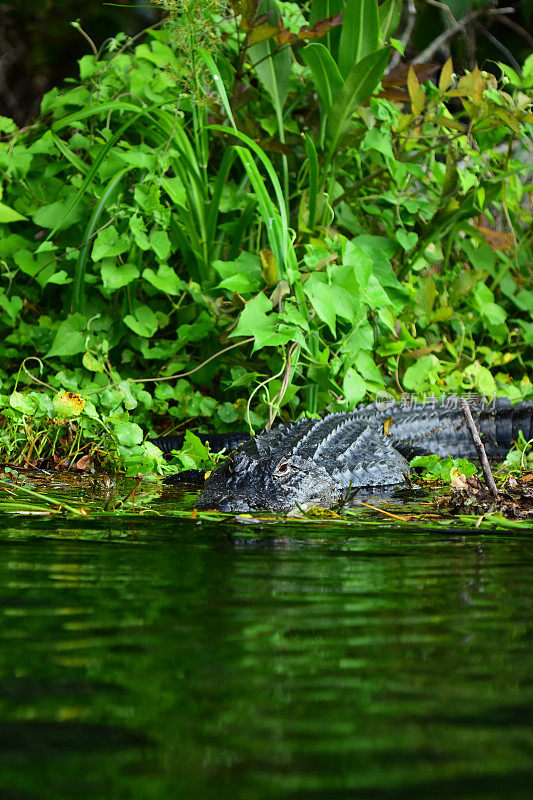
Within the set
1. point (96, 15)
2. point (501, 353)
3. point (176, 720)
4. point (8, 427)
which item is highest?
point (96, 15)

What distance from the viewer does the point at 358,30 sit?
4.02m

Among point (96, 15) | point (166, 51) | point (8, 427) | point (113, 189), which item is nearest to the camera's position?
point (8, 427)

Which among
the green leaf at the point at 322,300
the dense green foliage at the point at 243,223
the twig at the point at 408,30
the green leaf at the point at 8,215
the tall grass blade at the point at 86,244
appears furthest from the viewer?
the twig at the point at 408,30

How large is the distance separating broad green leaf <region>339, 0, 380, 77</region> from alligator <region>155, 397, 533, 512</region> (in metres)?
1.63

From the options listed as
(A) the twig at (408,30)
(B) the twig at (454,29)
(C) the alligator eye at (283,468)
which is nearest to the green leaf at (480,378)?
(C) the alligator eye at (283,468)

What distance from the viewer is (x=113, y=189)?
4.05m

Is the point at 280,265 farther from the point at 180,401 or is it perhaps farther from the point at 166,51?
the point at 166,51

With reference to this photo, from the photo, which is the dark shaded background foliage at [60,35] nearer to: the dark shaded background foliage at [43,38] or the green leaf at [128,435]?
the dark shaded background foliage at [43,38]

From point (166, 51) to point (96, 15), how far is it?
233cm

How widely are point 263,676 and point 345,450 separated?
2.39 m

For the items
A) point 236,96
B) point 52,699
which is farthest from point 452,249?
point 52,699

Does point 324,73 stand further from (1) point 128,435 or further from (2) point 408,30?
(2) point 408,30

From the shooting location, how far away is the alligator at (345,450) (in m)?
2.62

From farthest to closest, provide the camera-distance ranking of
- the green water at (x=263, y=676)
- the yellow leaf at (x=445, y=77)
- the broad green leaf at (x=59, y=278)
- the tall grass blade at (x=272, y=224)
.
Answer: the yellow leaf at (x=445, y=77) < the broad green leaf at (x=59, y=278) < the tall grass blade at (x=272, y=224) < the green water at (x=263, y=676)
